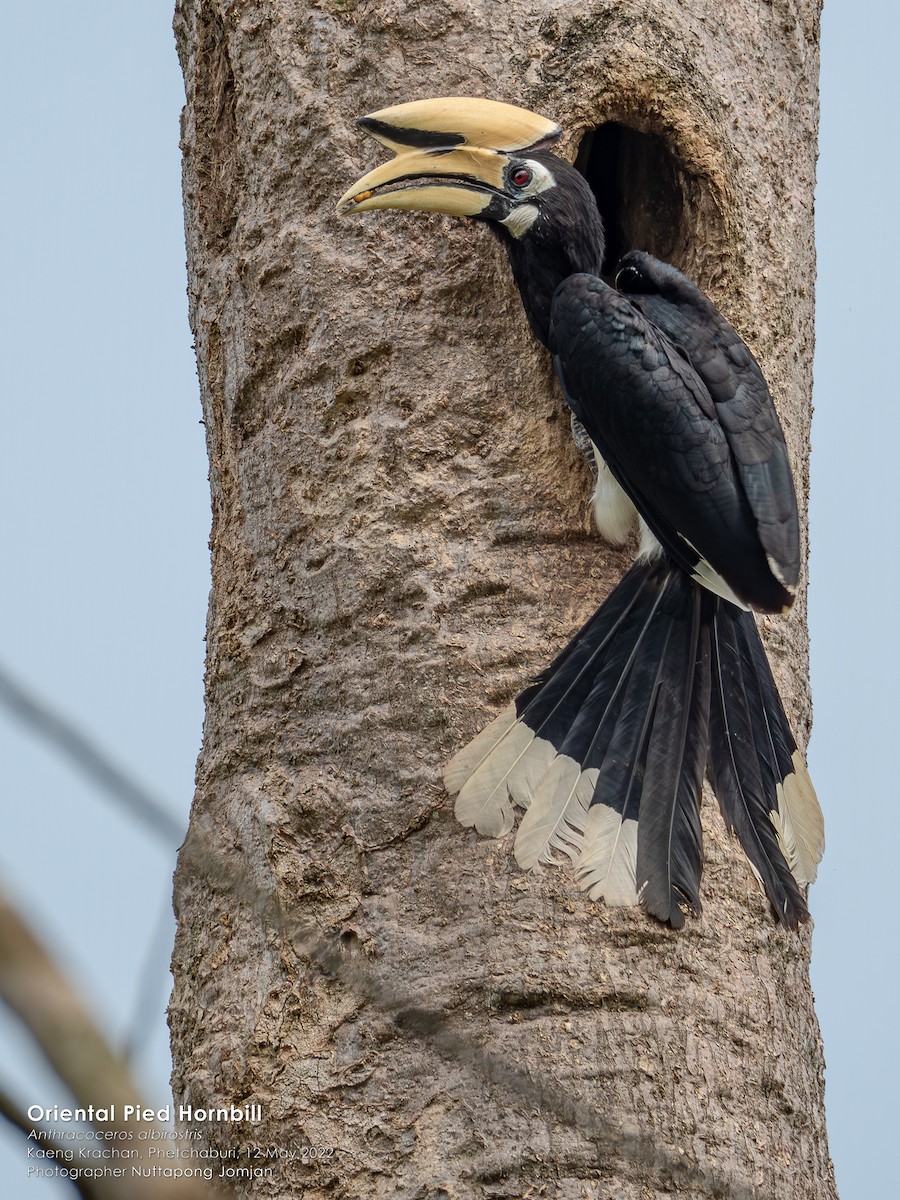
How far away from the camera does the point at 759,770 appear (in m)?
2.34

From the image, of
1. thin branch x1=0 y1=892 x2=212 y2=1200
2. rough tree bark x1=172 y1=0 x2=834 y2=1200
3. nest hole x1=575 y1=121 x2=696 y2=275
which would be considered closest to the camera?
thin branch x1=0 y1=892 x2=212 y2=1200

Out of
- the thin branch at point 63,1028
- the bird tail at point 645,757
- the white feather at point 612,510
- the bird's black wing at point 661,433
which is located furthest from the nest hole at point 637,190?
the thin branch at point 63,1028

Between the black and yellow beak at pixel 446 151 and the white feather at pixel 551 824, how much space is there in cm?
94

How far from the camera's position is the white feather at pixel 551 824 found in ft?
6.85

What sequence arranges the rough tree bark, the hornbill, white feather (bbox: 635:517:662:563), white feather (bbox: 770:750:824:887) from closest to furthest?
the rough tree bark < the hornbill < white feather (bbox: 770:750:824:887) < white feather (bbox: 635:517:662:563)

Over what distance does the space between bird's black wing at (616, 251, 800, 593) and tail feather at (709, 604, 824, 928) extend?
195 millimetres

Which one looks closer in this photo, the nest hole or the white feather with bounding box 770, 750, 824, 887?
the white feather with bounding box 770, 750, 824, 887

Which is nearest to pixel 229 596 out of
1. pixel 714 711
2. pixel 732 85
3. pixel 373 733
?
pixel 373 733

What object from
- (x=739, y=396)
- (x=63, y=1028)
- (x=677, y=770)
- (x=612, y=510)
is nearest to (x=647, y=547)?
(x=612, y=510)

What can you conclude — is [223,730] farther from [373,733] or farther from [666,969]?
[666,969]

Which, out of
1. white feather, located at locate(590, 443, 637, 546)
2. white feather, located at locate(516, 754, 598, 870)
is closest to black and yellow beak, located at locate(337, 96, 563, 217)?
white feather, located at locate(590, 443, 637, 546)

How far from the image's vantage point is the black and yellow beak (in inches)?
93.7

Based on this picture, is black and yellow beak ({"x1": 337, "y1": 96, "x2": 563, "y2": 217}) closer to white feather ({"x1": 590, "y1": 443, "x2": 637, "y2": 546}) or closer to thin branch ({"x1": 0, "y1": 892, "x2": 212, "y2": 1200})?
white feather ({"x1": 590, "y1": 443, "x2": 637, "y2": 546})

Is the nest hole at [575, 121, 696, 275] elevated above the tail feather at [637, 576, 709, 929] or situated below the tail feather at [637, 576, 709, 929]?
above
